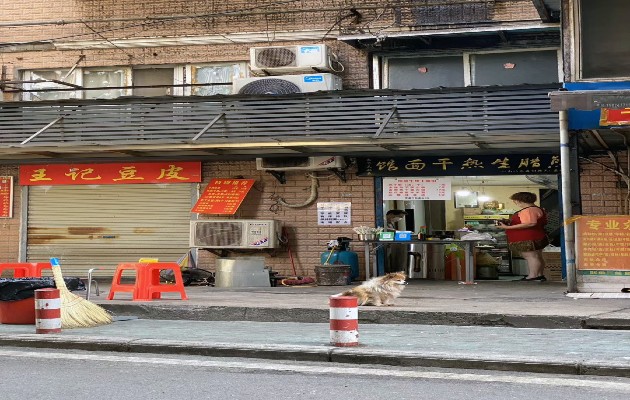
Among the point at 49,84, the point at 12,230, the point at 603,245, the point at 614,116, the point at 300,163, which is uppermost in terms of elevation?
the point at 49,84

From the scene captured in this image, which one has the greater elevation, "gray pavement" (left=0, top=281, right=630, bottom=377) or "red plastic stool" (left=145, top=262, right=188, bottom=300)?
"red plastic stool" (left=145, top=262, right=188, bottom=300)

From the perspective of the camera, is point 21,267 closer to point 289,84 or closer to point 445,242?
point 289,84

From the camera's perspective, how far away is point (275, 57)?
57.5ft

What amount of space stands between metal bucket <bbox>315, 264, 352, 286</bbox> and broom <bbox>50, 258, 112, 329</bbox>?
6198mm

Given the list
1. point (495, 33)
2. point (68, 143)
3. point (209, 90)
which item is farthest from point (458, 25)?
point (68, 143)

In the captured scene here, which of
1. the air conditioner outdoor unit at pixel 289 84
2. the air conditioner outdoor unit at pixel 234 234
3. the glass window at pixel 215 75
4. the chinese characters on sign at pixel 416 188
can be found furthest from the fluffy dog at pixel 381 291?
the glass window at pixel 215 75

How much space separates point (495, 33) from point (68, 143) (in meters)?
8.58

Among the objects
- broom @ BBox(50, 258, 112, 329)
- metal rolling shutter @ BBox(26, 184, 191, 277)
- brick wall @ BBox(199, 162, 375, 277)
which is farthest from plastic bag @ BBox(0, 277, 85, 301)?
metal rolling shutter @ BBox(26, 184, 191, 277)

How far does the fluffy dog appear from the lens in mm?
11852

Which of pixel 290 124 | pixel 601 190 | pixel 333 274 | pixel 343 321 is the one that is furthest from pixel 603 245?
pixel 290 124

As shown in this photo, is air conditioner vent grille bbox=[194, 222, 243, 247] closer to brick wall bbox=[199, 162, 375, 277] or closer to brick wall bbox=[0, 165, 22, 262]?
brick wall bbox=[199, 162, 375, 277]

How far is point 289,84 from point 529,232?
5662 millimetres

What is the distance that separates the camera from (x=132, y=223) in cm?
1880

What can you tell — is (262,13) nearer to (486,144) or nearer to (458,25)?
(458,25)
